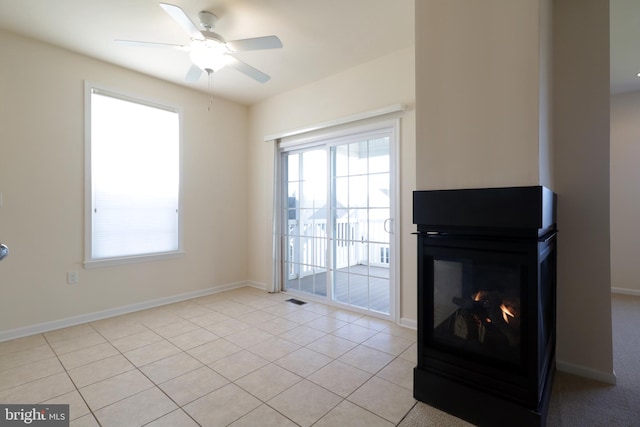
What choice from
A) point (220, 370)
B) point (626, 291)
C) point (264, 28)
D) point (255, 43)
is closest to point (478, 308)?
point (220, 370)

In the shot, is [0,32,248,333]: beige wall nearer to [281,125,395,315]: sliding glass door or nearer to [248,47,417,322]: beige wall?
[248,47,417,322]: beige wall

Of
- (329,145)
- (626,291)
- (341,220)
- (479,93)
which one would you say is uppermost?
(329,145)

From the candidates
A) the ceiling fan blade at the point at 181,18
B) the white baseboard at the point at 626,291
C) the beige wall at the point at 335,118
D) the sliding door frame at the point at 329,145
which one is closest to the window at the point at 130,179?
the beige wall at the point at 335,118

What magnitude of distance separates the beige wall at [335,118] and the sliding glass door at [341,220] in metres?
0.21

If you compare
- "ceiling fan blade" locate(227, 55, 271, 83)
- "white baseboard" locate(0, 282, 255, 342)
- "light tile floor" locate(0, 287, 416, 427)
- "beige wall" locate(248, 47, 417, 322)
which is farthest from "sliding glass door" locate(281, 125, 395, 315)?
"ceiling fan blade" locate(227, 55, 271, 83)

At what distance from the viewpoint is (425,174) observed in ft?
6.05

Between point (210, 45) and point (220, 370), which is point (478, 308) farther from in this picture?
point (210, 45)

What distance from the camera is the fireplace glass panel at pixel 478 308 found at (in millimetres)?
1556

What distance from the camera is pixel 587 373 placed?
2.11 metres

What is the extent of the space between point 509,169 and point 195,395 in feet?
7.59

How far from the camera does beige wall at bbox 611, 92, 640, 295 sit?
406 cm

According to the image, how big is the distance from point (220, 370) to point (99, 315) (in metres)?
2.02

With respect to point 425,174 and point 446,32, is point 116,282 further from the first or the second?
point 446,32
